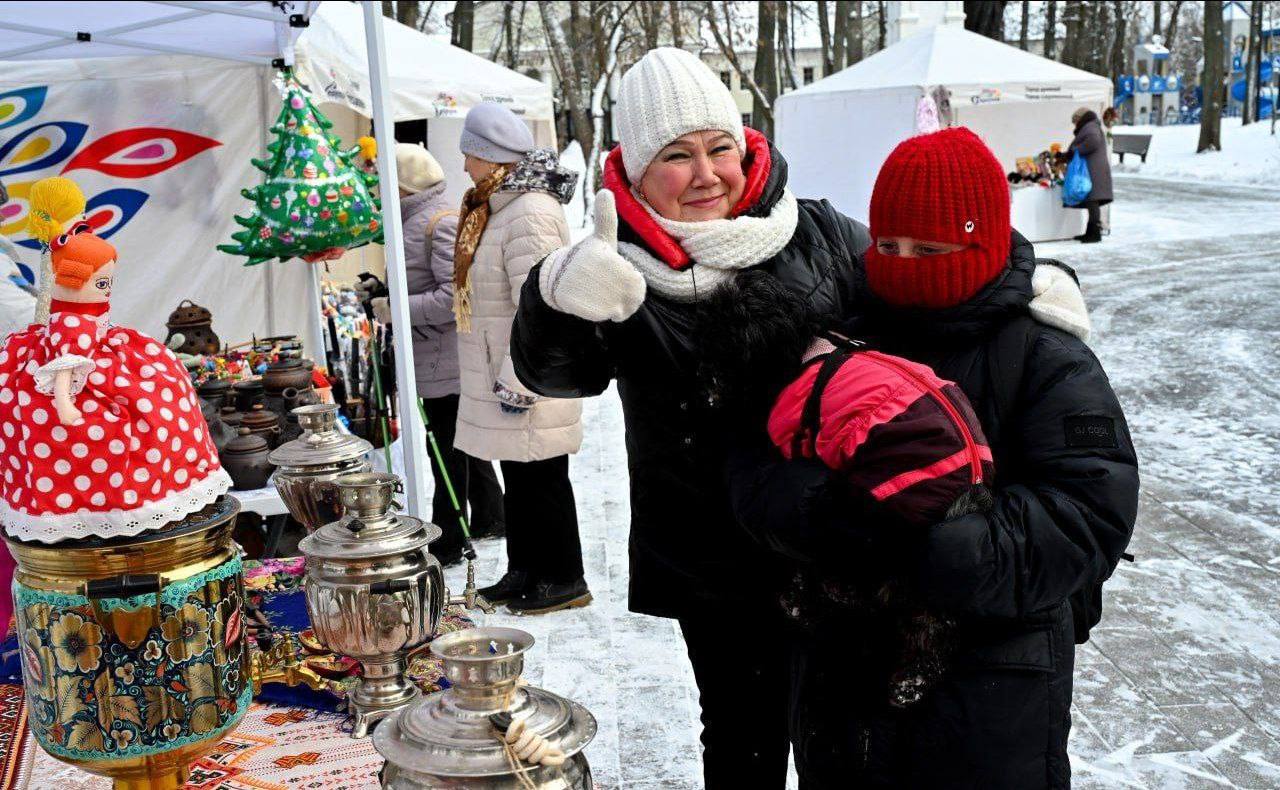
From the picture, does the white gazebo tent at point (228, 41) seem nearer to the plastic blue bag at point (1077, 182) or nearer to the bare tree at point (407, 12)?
the plastic blue bag at point (1077, 182)

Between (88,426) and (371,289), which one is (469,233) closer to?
(371,289)

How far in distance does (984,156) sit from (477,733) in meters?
1.17

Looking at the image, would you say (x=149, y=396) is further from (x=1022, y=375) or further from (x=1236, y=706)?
(x=1236, y=706)

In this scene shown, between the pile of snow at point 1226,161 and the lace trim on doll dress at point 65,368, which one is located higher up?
the lace trim on doll dress at point 65,368

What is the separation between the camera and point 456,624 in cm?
300

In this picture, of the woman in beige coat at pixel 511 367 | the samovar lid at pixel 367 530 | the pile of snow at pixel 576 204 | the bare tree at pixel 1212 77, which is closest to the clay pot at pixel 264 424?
the woman in beige coat at pixel 511 367

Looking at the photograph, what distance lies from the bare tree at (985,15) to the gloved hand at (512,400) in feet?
49.7

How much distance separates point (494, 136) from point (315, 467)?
1.86 m

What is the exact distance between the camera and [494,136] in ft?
14.8

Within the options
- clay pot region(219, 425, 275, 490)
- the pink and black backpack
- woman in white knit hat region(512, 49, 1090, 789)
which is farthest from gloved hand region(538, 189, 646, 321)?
clay pot region(219, 425, 275, 490)

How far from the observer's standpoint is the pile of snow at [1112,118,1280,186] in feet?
82.7

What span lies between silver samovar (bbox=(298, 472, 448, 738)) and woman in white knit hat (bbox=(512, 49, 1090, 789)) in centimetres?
42

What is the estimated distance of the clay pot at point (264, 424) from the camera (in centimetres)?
413

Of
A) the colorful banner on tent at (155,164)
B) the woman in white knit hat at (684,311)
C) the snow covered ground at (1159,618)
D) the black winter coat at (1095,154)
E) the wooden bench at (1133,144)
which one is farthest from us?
the wooden bench at (1133,144)
